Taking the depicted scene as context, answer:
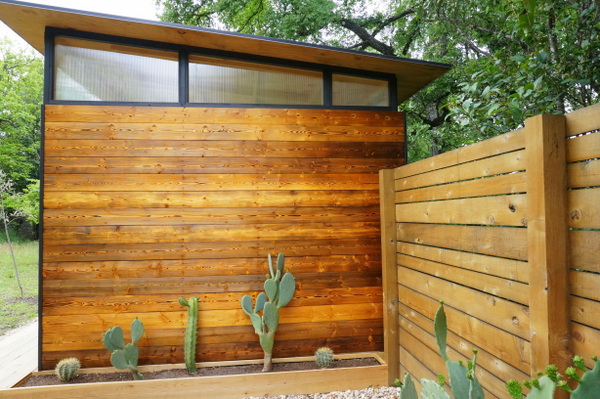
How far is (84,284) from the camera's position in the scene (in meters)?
3.36

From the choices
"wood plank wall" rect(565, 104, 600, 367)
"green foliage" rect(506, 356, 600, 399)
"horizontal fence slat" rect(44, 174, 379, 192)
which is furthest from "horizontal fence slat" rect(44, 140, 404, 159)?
"green foliage" rect(506, 356, 600, 399)

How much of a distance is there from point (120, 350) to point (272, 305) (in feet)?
4.05

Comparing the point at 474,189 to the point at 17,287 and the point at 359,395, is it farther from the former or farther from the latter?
the point at 17,287

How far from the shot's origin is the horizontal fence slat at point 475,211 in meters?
1.76

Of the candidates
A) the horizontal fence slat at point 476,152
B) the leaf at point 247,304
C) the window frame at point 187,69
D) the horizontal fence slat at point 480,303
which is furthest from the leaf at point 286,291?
the window frame at point 187,69

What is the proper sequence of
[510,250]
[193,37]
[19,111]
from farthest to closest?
1. [19,111]
2. [193,37]
3. [510,250]

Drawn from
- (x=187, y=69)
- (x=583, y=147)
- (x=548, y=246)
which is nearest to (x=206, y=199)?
(x=187, y=69)

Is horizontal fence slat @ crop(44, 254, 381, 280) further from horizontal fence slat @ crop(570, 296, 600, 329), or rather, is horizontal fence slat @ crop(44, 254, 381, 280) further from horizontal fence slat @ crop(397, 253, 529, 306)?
horizontal fence slat @ crop(570, 296, 600, 329)

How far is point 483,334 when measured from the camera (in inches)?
79.6

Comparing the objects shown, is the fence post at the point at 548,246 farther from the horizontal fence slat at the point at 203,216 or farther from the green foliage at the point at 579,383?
the horizontal fence slat at the point at 203,216

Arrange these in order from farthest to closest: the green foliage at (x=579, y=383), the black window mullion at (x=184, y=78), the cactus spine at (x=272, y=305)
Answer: the black window mullion at (x=184, y=78)
the cactus spine at (x=272, y=305)
the green foliage at (x=579, y=383)

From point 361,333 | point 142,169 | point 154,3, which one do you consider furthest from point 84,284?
point 154,3

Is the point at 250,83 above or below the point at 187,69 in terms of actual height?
below

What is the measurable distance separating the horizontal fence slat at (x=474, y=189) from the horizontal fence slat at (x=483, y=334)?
0.63 meters
